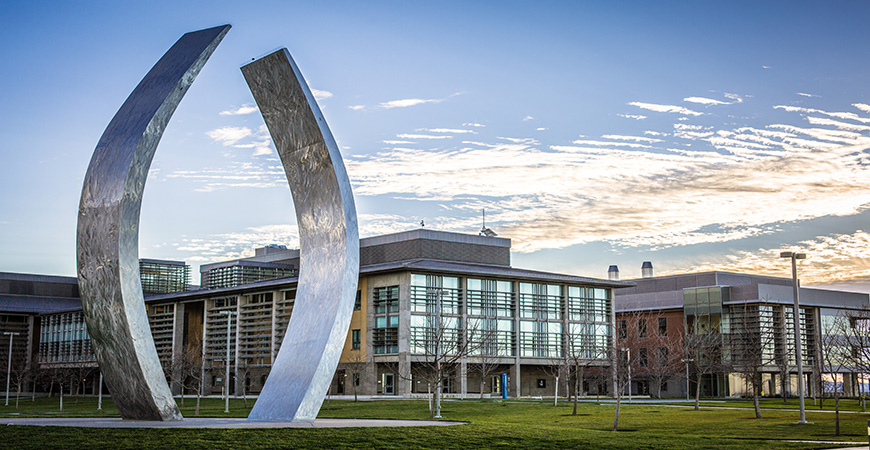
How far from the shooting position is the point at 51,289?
115 metres

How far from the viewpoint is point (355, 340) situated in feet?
247

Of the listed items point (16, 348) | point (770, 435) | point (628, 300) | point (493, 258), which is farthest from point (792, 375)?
point (16, 348)

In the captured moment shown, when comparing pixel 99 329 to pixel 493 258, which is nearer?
pixel 99 329

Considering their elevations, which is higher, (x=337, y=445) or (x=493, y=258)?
(x=493, y=258)

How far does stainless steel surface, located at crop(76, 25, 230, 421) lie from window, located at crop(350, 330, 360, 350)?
52259mm

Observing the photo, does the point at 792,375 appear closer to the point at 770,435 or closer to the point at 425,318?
the point at 425,318

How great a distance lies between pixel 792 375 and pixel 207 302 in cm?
5826

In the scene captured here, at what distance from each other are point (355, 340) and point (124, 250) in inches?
2138

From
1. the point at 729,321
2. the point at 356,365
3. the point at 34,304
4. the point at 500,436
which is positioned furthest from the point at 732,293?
the point at 34,304

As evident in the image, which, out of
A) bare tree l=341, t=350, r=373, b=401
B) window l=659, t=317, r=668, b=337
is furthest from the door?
window l=659, t=317, r=668, b=337

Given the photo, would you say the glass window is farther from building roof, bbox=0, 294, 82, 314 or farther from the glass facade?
building roof, bbox=0, 294, 82, 314

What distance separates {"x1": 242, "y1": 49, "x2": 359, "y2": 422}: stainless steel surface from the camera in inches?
938

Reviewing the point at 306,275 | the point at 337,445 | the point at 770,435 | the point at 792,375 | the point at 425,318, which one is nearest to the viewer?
the point at 337,445

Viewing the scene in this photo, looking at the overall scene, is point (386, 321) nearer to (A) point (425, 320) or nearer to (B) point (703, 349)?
(A) point (425, 320)
